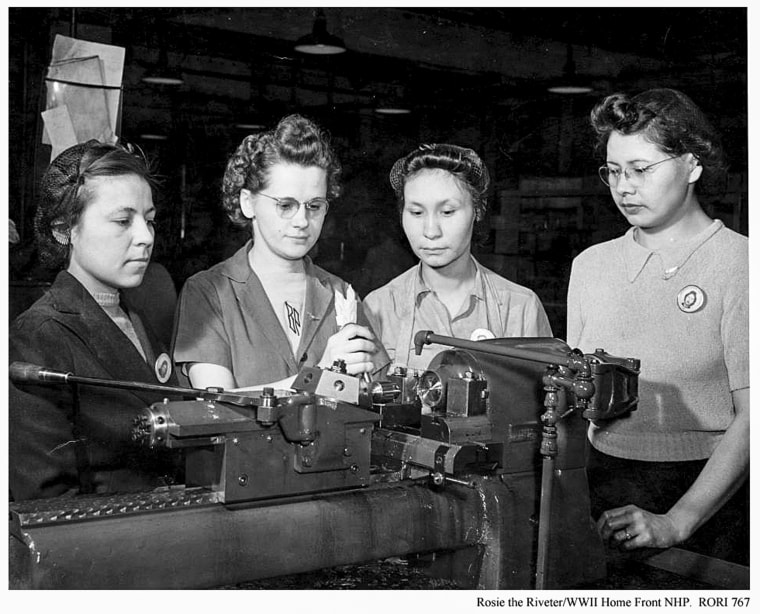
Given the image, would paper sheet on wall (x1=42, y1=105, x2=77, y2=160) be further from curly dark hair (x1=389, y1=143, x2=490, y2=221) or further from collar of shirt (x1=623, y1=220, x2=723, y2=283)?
collar of shirt (x1=623, y1=220, x2=723, y2=283)

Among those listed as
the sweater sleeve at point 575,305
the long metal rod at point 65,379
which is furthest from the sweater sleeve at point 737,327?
the long metal rod at point 65,379

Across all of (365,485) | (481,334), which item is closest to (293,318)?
(481,334)

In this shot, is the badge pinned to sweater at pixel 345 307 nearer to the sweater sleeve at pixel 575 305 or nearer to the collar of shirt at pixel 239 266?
the collar of shirt at pixel 239 266

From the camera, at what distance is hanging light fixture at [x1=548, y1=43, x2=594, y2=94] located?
258 centimetres

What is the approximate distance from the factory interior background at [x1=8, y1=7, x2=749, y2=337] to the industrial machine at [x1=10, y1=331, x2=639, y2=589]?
587mm

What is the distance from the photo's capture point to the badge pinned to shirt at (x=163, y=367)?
2346 millimetres

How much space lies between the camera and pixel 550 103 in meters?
2.62

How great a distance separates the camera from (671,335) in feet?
7.85

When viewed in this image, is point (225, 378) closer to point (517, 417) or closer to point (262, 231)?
point (262, 231)

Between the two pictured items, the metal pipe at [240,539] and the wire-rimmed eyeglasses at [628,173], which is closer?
the metal pipe at [240,539]

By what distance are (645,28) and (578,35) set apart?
0.20 meters

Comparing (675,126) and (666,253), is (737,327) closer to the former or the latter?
(666,253)

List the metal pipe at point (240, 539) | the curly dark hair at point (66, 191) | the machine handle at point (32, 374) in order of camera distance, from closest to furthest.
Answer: the metal pipe at point (240, 539) < the machine handle at point (32, 374) < the curly dark hair at point (66, 191)

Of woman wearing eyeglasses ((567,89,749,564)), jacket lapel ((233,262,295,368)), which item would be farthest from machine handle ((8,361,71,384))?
woman wearing eyeglasses ((567,89,749,564))
